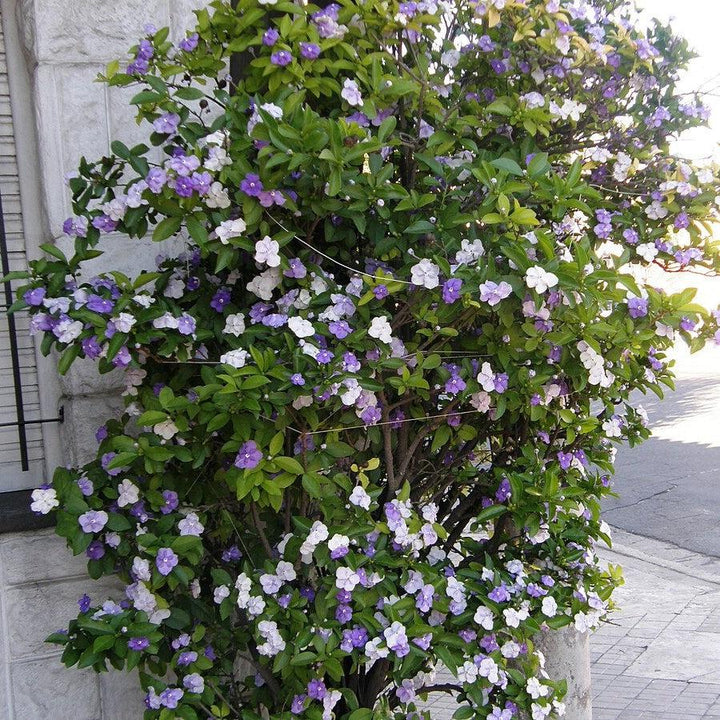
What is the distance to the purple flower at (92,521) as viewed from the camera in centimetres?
249

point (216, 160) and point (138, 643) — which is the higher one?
point (216, 160)

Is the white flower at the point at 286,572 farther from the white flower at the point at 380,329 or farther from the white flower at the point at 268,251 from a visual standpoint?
the white flower at the point at 268,251

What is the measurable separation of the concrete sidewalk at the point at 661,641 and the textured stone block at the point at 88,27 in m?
2.50

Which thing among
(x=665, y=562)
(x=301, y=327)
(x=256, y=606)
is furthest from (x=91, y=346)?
(x=665, y=562)

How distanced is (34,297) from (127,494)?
1.82 feet

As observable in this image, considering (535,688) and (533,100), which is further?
(535,688)

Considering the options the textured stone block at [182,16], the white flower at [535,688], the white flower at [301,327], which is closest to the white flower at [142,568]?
the white flower at [301,327]

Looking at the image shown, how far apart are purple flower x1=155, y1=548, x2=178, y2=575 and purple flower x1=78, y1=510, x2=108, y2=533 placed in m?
0.19

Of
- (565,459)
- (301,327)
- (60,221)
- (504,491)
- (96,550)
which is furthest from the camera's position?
(60,221)

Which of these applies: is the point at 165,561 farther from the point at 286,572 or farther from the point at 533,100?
the point at 533,100

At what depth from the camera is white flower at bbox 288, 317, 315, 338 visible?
2.24 meters

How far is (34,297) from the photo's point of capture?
2.36 m

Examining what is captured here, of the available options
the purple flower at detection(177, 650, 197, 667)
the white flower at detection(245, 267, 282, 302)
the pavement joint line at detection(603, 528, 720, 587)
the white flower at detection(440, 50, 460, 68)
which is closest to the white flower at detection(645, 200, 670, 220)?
the white flower at detection(440, 50, 460, 68)

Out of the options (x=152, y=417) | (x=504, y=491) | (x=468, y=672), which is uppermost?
(x=152, y=417)
